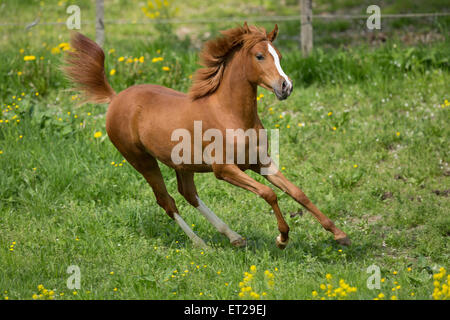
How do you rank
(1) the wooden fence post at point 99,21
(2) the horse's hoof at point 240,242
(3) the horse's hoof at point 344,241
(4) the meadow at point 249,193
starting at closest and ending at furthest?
(4) the meadow at point 249,193, (3) the horse's hoof at point 344,241, (2) the horse's hoof at point 240,242, (1) the wooden fence post at point 99,21

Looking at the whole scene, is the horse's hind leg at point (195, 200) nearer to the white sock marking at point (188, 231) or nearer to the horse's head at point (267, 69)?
the white sock marking at point (188, 231)

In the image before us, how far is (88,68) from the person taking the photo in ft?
19.2

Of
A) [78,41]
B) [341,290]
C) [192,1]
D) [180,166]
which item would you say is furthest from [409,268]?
[192,1]

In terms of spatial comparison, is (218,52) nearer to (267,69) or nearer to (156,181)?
(267,69)

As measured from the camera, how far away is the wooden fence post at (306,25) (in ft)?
28.9

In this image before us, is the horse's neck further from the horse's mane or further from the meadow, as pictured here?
the meadow

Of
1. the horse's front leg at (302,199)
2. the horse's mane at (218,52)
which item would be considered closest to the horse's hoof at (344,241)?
the horse's front leg at (302,199)

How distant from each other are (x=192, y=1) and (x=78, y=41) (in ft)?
22.9

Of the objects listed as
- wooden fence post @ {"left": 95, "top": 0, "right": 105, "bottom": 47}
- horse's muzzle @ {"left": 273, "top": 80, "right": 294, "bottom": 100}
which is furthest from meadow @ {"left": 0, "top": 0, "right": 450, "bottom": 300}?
horse's muzzle @ {"left": 273, "top": 80, "right": 294, "bottom": 100}

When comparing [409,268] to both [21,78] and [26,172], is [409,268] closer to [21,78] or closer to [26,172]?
[26,172]

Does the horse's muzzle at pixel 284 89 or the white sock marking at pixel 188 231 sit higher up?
the horse's muzzle at pixel 284 89

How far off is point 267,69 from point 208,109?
2.10 feet

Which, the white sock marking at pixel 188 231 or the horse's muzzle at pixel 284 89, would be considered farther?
the white sock marking at pixel 188 231

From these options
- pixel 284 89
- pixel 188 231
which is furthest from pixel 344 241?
pixel 188 231
